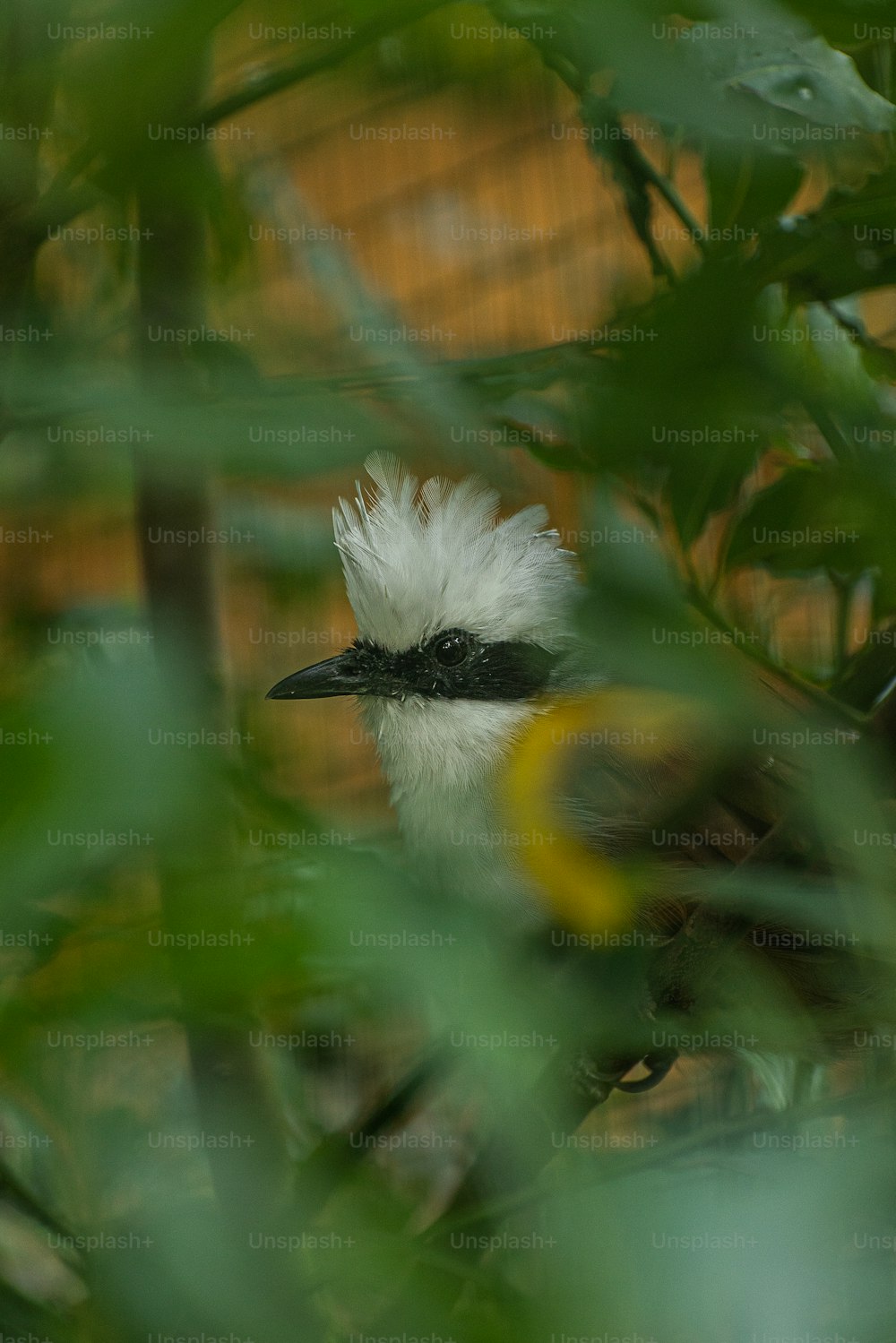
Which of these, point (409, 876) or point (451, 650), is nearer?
point (409, 876)

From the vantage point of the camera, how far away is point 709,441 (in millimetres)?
865

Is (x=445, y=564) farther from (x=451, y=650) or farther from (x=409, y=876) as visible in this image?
(x=409, y=876)

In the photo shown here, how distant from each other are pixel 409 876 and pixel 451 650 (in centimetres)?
105

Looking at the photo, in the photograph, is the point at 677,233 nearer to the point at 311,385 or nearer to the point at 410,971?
the point at 311,385

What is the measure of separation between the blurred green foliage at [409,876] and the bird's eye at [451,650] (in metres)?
0.71

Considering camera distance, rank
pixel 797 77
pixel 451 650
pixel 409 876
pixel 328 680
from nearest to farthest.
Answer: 1. pixel 797 77
2. pixel 409 876
3. pixel 328 680
4. pixel 451 650

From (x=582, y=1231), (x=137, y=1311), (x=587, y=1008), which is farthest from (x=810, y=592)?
(x=137, y=1311)

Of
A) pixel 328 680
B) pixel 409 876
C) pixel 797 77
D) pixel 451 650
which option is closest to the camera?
pixel 797 77

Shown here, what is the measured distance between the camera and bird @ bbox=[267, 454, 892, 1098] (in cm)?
171

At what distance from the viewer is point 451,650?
200 cm

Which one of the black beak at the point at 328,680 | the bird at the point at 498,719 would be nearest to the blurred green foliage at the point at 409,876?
the bird at the point at 498,719

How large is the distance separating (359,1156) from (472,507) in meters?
1.10

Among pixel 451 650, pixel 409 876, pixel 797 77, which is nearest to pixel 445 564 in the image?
pixel 451 650

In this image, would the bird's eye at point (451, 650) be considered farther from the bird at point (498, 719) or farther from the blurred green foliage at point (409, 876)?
the blurred green foliage at point (409, 876)
